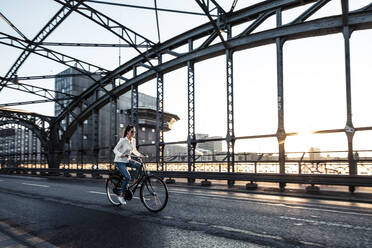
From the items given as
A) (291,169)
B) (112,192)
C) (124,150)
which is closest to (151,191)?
(124,150)

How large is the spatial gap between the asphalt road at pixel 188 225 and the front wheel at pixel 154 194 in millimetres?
191

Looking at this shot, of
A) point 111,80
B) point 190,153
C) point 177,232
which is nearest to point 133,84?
point 111,80

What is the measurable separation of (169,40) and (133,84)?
4906 millimetres

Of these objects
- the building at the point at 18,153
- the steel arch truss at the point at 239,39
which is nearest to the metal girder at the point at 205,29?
the steel arch truss at the point at 239,39

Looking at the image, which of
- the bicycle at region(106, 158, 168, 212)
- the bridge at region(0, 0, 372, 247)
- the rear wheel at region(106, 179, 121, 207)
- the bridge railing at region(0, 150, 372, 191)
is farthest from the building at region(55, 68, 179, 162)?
the bicycle at region(106, 158, 168, 212)

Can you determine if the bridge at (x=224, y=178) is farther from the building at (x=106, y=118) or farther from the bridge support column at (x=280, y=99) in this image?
the building at (x=106, y=118)

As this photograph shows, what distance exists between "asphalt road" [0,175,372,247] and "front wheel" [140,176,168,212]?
0.19 m

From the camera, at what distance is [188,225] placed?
4.93 metres

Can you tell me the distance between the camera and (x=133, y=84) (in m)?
21.4

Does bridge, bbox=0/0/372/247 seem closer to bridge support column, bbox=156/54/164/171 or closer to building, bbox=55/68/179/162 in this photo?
bridge support column, bbox=156/54/164/171

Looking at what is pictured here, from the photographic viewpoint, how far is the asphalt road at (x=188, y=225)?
400 centimetres

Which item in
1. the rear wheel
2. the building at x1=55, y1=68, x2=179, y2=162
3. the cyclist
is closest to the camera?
the cyclist

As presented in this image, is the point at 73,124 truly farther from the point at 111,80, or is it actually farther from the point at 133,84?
the point at 133,84

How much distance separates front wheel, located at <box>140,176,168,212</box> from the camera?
6.22 metres
